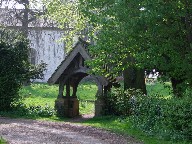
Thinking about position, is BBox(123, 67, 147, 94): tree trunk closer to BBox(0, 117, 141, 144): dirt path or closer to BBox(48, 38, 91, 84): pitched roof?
BBox(48, 38, 91, 84): pitched roof

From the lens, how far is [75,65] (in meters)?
21.4

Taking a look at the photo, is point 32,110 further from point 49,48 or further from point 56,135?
point 49,48

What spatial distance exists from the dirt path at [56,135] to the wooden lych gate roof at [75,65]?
5.05 meters

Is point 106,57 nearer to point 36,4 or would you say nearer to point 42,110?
point 42,110

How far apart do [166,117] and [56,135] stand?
13.0ft

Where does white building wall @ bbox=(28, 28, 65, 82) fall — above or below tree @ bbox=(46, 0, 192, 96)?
above

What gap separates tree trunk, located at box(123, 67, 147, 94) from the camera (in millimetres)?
22188

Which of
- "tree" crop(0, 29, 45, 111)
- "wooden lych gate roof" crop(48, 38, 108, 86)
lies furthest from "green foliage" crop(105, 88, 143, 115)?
"tree" crop(0, 29, 45, 111)

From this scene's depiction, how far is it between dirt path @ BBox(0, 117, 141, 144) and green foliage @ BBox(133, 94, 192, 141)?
144 cm

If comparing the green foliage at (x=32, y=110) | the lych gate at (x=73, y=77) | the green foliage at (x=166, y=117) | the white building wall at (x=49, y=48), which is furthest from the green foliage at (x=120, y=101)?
the white building wall at (x=49, y=48)

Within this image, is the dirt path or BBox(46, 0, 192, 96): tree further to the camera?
BBox(46, 0, 192, 96): tree

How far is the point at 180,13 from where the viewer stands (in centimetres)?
1391

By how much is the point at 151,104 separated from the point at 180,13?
3.87 meters

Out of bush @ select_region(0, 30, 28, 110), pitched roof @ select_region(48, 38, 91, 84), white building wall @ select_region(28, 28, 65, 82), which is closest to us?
pitched roof @ select_region(48, 38, 91, 84)
